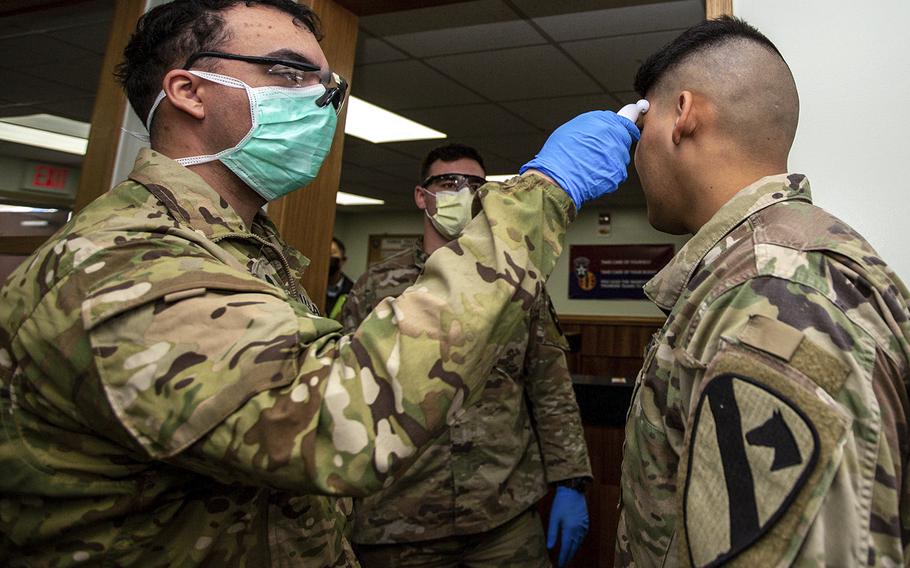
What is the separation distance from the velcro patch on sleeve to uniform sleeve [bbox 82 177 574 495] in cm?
28

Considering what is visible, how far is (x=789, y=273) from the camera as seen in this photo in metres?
0.75

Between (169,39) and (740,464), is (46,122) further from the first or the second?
(740,464)

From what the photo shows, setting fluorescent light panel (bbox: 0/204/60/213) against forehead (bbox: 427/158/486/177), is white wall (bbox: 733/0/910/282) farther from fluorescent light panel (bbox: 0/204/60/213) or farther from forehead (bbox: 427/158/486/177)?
fluorescent light panel (bbox: 0/204/60/213)

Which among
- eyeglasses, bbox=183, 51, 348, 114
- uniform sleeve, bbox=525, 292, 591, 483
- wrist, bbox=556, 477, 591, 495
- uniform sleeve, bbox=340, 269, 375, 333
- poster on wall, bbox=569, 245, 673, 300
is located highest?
poster on wall, bbox=569, 245, 673, 300

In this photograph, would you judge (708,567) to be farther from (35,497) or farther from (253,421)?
(35,497)

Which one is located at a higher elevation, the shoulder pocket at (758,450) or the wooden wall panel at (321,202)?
the wooden wall panel at (321,202)

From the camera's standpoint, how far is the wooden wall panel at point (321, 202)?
1.78 meters

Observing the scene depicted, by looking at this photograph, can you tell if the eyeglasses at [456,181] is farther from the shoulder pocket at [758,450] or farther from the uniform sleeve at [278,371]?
the shoulder pocket at [758,450]

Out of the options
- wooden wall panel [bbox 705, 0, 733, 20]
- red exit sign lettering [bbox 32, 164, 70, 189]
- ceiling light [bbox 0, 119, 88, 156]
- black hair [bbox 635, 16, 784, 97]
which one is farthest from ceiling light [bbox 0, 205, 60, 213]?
wooden wall panel [bbox 705, 0, 733, 20]

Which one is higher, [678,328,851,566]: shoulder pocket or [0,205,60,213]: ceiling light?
[0,205,60,213]: ceiling light

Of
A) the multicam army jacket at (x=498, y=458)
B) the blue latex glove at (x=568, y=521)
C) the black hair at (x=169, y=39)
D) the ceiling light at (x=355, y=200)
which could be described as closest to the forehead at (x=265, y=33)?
the black hair at (x=169, y=39)

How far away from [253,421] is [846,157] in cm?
134

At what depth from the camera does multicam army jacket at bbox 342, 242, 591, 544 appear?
5.90 feet

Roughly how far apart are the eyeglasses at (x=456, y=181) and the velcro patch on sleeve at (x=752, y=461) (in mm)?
1706
